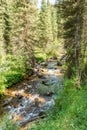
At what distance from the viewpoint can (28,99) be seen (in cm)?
2092

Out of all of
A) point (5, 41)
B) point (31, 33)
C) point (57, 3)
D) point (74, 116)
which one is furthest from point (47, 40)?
point (74, 116)

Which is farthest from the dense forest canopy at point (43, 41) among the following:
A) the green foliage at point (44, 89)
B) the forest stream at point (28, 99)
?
the green foliage at point (44, 89)

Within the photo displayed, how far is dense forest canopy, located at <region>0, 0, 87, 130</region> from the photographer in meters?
16.0

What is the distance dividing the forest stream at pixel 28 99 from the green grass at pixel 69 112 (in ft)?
6.96

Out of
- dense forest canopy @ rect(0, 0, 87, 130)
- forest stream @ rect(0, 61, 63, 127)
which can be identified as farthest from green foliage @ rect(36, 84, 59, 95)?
dense forest canopy @ rect(0, 0, 87, 130)

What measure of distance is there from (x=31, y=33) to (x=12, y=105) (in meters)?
13.5

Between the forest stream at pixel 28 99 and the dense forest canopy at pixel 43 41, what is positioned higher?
the dense forest canopy at pixel 43 41

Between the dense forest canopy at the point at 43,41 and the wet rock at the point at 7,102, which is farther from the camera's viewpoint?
the wet rock at the point at 7,102

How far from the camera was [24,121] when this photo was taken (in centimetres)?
1591


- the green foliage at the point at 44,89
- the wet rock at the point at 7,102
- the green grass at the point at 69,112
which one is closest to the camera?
the green grass at the point at 69,112

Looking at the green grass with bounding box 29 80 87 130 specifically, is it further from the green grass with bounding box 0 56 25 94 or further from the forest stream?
the green grass with bounding box 0 56 25 94

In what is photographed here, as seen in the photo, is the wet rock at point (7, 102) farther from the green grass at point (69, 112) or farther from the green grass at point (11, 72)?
the green grass at point (69, 112)

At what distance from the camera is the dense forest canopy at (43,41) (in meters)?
16.0

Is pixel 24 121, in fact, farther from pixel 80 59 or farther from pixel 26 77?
pixel 26 77
